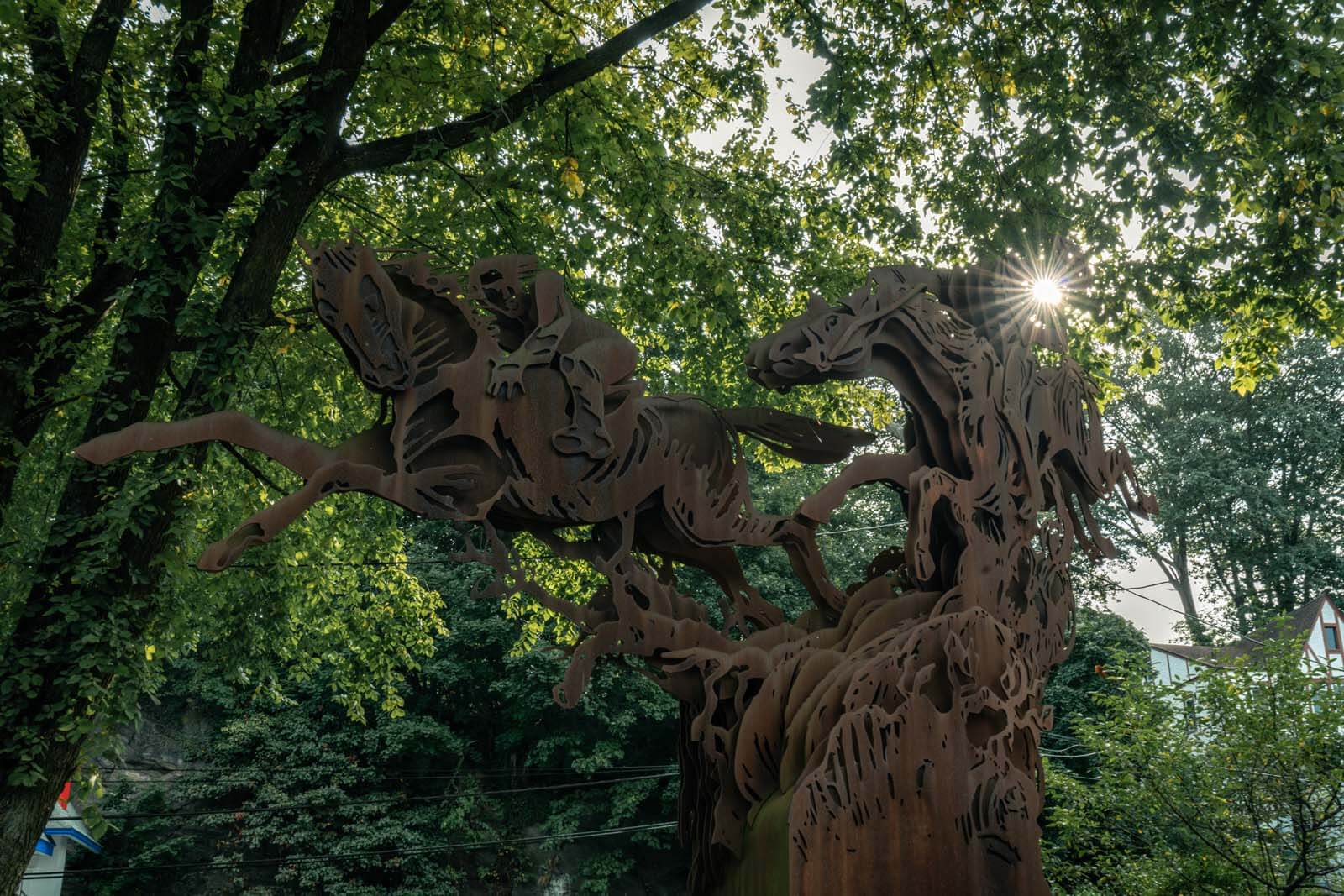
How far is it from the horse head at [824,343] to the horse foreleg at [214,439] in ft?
6.41

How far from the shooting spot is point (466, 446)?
412cm

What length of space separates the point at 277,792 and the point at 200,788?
144cm

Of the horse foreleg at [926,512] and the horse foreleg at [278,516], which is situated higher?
the horse foreleg at [926,512]

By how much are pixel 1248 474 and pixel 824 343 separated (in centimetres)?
1973

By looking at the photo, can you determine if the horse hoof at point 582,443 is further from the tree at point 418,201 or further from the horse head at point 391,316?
the tree at point 418,201

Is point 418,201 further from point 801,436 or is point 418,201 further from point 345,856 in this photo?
point 345,856

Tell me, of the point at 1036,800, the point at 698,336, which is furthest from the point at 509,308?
the point at 698,336

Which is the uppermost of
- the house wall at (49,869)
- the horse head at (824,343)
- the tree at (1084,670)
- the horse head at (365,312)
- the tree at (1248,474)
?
the tree at (1248,474)

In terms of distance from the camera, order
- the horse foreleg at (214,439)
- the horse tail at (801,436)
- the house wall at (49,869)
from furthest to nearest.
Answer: the house wall at (49,869), the horse tail at (801,436), the horse foreleg at (214,439)

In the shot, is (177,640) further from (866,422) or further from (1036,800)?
(866,422)

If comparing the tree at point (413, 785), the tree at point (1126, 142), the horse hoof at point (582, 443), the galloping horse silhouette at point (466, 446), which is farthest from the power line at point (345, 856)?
the horse hoof at point (582, 443)

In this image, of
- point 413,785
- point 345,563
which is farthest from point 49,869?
point 345,563

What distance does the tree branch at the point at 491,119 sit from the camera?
6738mm

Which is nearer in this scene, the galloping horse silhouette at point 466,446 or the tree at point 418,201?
the galloping horse silhouette at point 466,446
